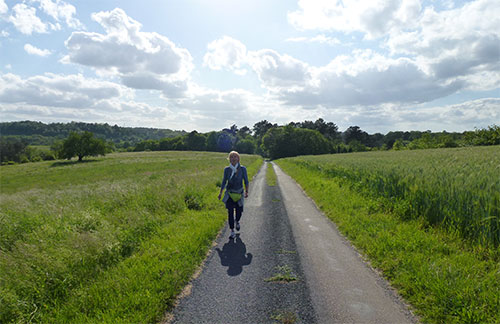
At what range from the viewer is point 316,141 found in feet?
329

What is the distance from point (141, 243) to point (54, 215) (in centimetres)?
394

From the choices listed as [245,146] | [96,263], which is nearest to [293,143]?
[245,146]

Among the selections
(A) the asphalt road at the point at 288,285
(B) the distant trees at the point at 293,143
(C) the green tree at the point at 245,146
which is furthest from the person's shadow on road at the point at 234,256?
(C) the green tree at the point at 245,146

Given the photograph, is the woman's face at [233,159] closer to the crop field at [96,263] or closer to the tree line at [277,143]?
the crop field at [96,263]

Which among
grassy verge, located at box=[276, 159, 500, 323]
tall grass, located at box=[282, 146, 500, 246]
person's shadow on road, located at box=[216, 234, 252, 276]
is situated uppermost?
tall grass, located at box=[282, 146, 500, 246]

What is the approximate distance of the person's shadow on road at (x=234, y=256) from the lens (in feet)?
18.3

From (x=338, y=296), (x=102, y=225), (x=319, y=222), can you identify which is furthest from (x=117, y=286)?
(x=319, y=222)

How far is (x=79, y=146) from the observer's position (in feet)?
208

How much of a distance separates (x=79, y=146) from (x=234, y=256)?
72561 millimetres

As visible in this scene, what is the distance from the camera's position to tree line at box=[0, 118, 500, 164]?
6309 cm

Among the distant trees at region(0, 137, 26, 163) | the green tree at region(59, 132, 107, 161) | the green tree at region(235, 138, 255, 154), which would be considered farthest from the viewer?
the green tree at region(235, 138, 255, 154)

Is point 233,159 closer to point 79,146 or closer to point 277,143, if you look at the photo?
point 79,146

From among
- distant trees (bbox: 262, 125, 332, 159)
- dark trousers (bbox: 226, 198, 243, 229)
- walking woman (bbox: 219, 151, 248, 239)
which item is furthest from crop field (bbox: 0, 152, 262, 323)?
distant trees (bbox: 262, 125, 332, 159)

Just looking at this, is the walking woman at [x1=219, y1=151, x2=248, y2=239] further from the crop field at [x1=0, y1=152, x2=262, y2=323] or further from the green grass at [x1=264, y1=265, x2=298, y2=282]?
the green grass at [x1=264, y1=265, x2=298, y2=282]
